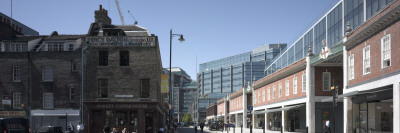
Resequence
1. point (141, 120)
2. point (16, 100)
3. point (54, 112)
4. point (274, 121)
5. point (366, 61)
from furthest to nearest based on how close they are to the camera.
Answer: point (274, 121)
point (16, 100)
point (54, 112)
point (141, 120)
point (366, 61)

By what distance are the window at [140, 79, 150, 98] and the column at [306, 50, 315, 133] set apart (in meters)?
14.6

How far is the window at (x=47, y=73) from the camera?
4259 cm

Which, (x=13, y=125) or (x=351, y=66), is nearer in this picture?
(x=13, y=125)

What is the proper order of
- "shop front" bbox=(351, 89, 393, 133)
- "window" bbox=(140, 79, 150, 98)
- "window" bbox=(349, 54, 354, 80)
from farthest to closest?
1. "window" bbox=(140, 79, 150, 98)
2. "window" bbox=(349, 54, 354, 80)
3. "shop front" bbox=(351, 89, 393, 133)

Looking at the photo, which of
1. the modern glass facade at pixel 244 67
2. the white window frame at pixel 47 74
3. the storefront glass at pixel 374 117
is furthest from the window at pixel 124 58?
the modern glass facade at pixel 244 67

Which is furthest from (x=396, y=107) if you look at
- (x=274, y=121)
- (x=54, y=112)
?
(x=274, y=121)

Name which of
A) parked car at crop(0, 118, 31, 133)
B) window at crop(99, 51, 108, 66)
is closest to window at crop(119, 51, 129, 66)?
window at crop(99, 51, 108, 66)

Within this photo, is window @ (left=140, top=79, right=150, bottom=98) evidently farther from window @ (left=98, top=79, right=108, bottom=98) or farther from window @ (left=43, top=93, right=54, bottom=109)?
window @ (left=43, top=93, right=54, bottom=109)

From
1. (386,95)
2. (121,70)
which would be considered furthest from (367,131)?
(121,70)

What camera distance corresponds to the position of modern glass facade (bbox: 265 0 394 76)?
131ft

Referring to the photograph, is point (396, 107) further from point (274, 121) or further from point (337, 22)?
point (274, 121)

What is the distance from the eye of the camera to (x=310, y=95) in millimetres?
38500

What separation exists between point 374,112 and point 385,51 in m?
3.71

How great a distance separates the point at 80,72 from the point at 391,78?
29870mm
